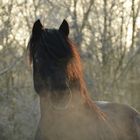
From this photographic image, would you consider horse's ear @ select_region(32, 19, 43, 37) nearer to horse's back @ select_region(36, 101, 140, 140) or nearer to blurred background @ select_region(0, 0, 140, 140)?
horse's back @ select_region(36, 101, 140, 140)

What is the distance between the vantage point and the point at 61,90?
383cm

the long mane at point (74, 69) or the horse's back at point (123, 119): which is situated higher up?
the long mane at point (74, 69)

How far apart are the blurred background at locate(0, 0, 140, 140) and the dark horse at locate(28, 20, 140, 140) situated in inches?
267

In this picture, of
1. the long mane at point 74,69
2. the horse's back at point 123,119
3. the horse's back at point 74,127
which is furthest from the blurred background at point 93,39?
the long mane at point 74,69

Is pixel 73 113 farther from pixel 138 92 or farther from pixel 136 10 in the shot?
pixel 136 10

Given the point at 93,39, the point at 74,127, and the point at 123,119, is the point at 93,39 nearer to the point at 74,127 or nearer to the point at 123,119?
the point at 123,119

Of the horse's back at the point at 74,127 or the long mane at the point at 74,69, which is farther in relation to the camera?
the horse's back at the point at 74,127

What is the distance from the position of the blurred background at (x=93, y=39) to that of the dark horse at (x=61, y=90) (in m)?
6.78

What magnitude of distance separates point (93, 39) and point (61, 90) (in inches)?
375

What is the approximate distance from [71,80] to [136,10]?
32.5 ft

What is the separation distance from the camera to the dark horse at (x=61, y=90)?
391 cm

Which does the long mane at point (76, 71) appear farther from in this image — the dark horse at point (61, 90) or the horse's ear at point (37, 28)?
the horse's ear at point (37, 28)

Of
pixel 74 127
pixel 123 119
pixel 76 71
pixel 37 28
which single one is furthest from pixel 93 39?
pixel 76 71

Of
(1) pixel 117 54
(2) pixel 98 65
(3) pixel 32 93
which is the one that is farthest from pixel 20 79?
(1) pixel 117 54
